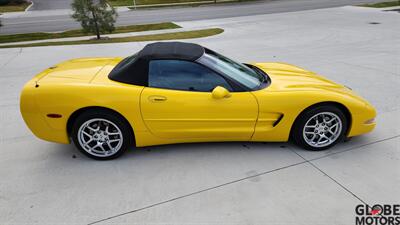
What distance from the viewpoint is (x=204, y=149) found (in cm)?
357

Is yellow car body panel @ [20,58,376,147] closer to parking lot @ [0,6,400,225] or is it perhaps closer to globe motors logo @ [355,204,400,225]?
parking lot @ [0,6,400,225]

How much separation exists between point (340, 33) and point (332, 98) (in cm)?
892

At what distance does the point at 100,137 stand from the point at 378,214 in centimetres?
275

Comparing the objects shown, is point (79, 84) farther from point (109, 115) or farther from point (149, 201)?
point (149, 201)

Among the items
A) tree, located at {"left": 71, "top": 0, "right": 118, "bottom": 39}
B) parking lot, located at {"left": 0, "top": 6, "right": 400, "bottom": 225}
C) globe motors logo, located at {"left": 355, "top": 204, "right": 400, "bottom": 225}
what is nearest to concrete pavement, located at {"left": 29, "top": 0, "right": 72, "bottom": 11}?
tree, located at {"left": 71, "top": 0, "right": 118, "bottom": 39}

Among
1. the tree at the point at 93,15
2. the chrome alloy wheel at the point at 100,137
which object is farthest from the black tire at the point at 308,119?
the tree at the point at 93,15

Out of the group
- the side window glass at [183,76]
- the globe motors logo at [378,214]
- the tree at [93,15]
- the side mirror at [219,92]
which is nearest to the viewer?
the globe motors logo at [378,214]

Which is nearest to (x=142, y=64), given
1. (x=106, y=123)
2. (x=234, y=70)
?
(x=106, y=123)

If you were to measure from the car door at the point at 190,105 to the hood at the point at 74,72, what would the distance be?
782 mm

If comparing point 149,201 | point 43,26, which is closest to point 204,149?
point 149,201

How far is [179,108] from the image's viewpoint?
10.5 ft

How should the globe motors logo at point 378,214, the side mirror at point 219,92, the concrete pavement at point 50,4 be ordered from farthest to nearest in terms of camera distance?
the concrete pavement at point 50,4 < the side mirror at point 219,92 < the globe motors logo at point 378,214

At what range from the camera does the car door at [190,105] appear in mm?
3182

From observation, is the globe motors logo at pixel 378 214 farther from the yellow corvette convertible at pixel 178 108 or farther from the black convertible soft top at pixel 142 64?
the black convertible soft top at pixel 142 64
